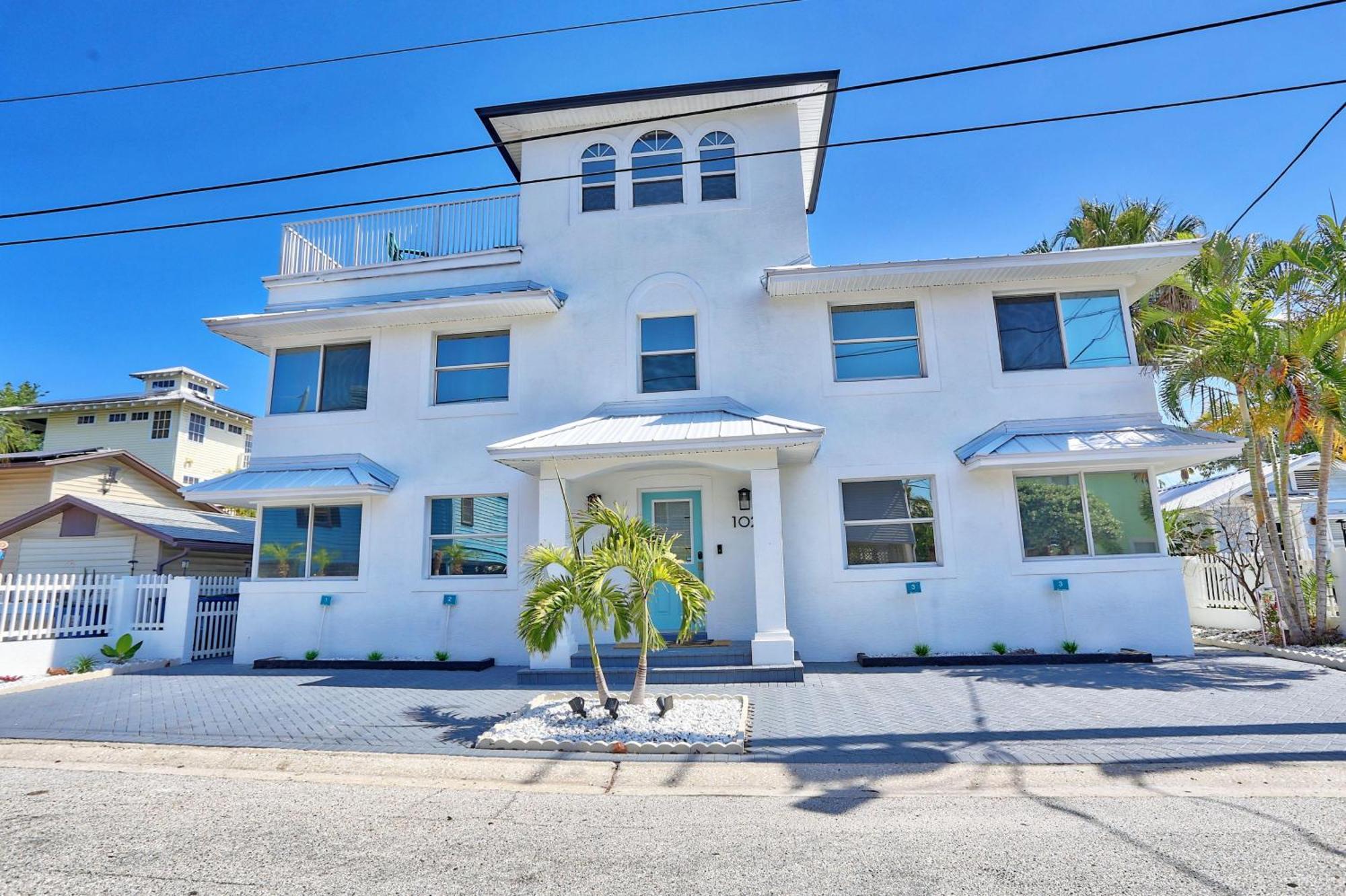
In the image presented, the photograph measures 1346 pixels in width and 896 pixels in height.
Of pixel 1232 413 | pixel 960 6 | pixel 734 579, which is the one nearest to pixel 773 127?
pixel 960 6

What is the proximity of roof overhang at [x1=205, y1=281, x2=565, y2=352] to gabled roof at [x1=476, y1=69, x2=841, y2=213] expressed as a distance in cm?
321

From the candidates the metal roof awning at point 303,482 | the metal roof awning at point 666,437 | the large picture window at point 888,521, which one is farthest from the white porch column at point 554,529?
the large picture window at point 888,521

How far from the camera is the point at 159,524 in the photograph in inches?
610

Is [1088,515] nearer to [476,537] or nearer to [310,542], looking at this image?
[476,537]

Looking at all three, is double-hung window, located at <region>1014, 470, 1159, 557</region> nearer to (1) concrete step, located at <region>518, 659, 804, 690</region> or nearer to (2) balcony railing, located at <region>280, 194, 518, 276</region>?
(1) concrete step, located at <region>518, 659, 804, 690</region>

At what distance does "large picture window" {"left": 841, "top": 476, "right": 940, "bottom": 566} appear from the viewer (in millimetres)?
11523

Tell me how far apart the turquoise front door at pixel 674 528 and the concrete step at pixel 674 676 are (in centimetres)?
177

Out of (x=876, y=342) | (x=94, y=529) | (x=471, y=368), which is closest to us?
(x=876, y=342)

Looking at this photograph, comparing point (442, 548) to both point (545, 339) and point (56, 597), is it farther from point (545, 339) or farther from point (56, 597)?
point (56, 597)

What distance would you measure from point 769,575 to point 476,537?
5303mm

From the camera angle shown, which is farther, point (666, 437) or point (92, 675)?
point (92, 675)

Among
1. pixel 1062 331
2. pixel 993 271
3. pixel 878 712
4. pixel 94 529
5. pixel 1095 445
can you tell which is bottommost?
pixel 878 712

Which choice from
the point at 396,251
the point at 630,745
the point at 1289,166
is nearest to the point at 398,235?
the point at 396,251

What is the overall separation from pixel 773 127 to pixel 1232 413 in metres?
9.32
